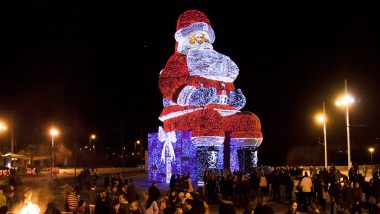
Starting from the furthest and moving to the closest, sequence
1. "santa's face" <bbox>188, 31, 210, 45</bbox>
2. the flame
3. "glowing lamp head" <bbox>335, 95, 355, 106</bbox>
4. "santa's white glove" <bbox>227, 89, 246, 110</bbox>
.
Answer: "santa's face" <bbox>188, 31, 210, 45</bbox> → "santa's white glove" <bbox>227, 89, 246, 110</bbox> → "glowing lamp head" <bbox>335, 95, 355, 106</bbox> → the flame

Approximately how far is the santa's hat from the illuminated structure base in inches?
265

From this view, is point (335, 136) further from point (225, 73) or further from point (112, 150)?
point (112, 150)

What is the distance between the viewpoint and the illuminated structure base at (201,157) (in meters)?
29.2

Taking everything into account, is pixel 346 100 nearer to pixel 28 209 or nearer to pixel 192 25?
pixel 192 25

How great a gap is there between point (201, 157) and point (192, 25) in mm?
9058

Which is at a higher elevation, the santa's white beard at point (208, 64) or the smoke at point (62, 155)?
the santa's white beard at point (208, 64)

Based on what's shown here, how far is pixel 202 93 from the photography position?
29.9 meters

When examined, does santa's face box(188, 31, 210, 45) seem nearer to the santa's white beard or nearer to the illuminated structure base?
the santa's white beard

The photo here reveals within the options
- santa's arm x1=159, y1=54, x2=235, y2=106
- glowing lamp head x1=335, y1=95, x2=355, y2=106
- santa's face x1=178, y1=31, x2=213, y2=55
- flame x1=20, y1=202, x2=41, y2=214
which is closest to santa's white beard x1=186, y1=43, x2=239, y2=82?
santa's arm x1=159, y1=54, x2=235, y2=106

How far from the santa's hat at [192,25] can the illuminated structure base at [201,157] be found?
22.1 ft

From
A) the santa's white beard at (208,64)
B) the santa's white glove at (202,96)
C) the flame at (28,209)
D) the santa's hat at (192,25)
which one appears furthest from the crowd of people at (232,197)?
the santa's hat at (192,25)

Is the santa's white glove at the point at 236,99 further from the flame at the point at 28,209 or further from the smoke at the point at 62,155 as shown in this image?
the smoke at the point at 62,155

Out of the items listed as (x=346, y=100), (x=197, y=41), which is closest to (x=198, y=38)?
(x=197, y=41)

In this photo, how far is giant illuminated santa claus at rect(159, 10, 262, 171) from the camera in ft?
96.3
